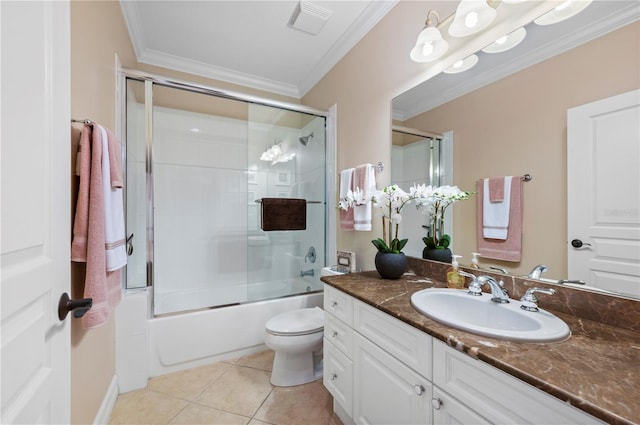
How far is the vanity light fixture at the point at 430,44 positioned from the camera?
53.6 inches

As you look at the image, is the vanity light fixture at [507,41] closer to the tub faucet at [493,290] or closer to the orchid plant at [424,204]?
the orchid plant at [424,204]

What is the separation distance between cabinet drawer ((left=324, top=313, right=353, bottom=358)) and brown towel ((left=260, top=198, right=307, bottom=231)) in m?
1.09

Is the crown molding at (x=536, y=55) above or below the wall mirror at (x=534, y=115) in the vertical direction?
above

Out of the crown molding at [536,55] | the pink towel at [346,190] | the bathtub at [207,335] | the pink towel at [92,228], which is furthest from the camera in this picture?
the pink towel at [346,190]

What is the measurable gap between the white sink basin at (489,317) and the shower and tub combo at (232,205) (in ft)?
4.15

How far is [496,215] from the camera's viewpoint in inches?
47.2

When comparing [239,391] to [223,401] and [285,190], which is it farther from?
[285,190]

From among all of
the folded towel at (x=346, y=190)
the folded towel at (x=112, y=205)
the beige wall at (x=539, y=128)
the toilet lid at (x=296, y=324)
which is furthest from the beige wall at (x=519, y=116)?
the folded towel at (x=112, y=205)

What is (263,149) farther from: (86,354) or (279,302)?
(86,354)

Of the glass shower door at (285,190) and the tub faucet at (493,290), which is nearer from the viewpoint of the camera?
the tub faucet at (493,290)

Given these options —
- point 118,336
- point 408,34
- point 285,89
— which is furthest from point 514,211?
point 285,89

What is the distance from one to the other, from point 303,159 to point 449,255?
1.84m

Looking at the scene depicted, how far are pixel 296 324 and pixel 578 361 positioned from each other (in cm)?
139

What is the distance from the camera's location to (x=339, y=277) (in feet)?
4.90
